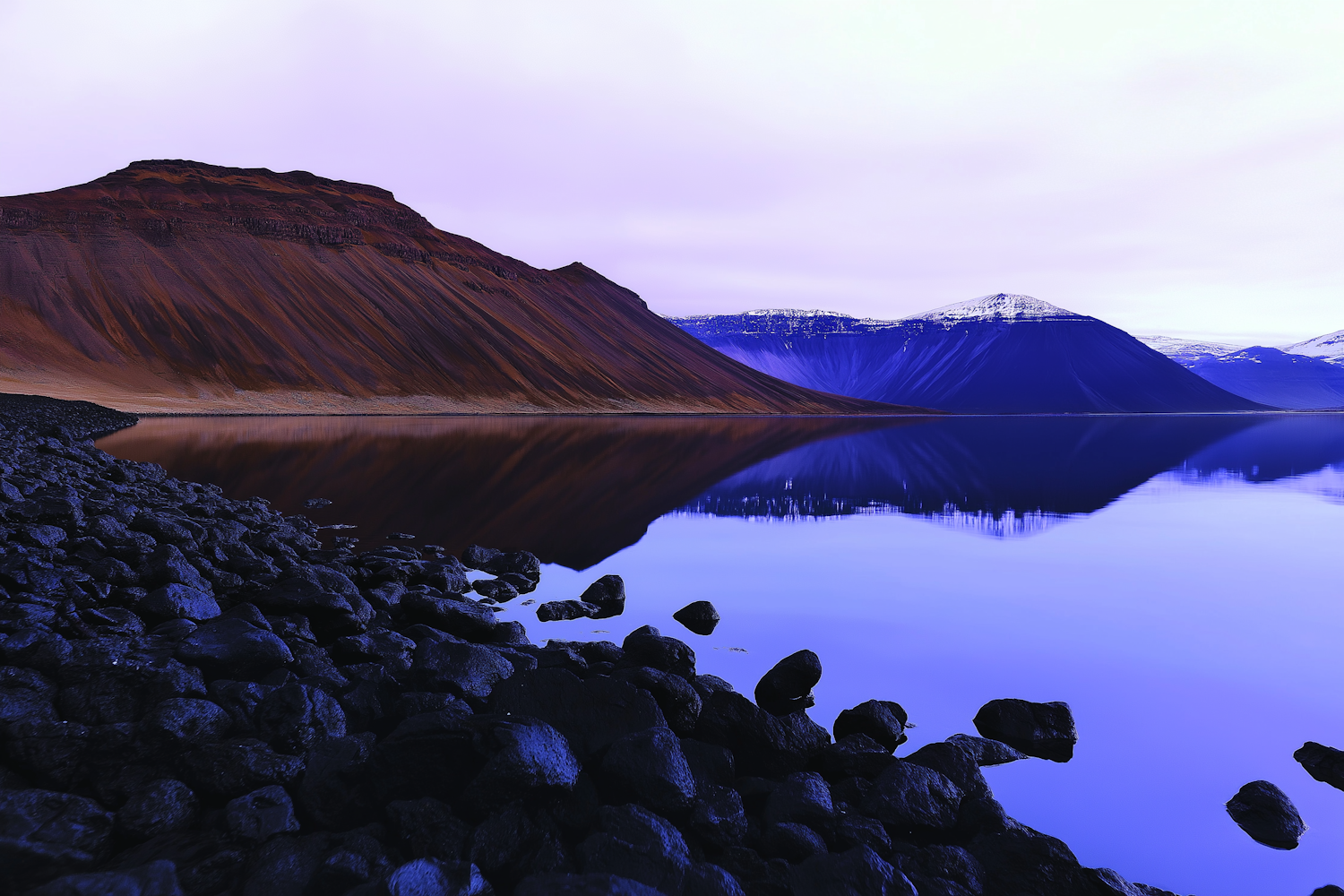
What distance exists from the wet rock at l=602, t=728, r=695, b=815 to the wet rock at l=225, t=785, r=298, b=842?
1.60 meters

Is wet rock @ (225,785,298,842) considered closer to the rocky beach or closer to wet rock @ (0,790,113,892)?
the rocky beach

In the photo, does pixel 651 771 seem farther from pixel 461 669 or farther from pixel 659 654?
pixel 659 654

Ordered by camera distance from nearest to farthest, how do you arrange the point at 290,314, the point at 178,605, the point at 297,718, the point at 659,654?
the point at 297,718
the point at 659,654
the point at 178,605
the point at 290,314

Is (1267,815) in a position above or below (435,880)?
below

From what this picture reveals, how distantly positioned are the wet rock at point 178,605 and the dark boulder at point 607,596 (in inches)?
151

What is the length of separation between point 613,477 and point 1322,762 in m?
18.3

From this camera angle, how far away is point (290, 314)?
8825 cm

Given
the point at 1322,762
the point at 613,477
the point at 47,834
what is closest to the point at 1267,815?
the point at 1322,762

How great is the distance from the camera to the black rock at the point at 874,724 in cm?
546

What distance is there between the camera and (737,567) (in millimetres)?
11352

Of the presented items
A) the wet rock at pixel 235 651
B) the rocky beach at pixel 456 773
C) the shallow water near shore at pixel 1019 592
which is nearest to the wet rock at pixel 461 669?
the rocky beach at pixel 456 773

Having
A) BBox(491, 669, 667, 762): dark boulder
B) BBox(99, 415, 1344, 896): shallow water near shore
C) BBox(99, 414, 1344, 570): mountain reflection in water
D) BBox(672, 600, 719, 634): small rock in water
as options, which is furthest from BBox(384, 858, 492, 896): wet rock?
BBox(99, 414, 1344, 570): mountain reflection in water

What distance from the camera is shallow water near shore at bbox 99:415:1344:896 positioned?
16.7 ft

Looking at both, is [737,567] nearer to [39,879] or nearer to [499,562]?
[499,562]
